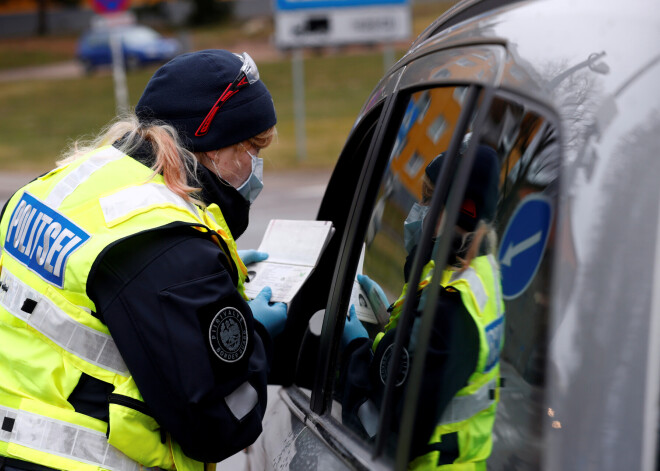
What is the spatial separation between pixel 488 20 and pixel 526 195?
0.36 meters

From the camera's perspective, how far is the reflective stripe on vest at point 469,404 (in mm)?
1282

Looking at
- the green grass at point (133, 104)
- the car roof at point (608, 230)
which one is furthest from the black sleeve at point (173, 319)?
the green grass at point (133, 104)

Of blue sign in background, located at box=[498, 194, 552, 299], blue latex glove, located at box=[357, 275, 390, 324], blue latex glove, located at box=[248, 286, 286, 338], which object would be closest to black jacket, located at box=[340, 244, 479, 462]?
blue sign in background, located at box=[498, 194, 552, 299]

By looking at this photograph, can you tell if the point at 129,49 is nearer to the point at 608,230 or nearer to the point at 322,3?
the point at 322,3

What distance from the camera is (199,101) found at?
6.51 feet

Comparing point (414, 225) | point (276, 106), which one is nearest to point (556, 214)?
point (414, 225)

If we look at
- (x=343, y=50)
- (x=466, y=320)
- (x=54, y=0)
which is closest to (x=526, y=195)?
(x=466, y=320)

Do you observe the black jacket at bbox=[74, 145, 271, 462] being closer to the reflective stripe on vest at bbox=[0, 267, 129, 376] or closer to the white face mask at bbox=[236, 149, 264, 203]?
the reflective stripe on vest at bbox=[0, 267, 129, 376]

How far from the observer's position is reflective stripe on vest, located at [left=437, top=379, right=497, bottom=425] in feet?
4.21

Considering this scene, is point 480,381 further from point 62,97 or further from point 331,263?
point 62,97

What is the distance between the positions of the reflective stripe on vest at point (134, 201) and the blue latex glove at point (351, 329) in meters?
0.41

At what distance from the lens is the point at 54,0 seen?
44500 mm

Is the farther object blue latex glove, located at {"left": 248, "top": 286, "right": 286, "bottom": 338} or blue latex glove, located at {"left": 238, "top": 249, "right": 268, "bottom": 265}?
blue latex glove, located at {"left": 238, "top": 249, "right": 268, "bottom": 265}

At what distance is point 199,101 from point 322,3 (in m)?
11.9
